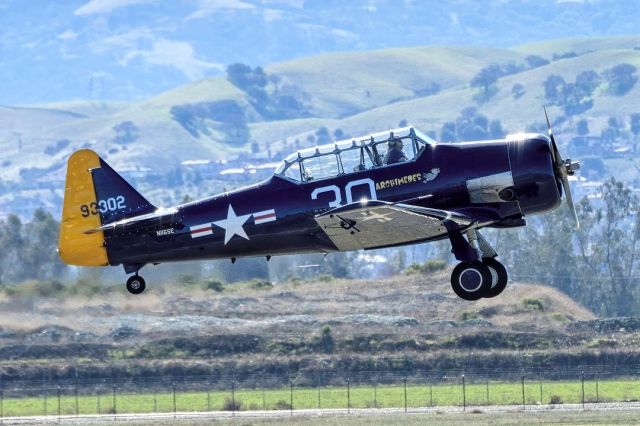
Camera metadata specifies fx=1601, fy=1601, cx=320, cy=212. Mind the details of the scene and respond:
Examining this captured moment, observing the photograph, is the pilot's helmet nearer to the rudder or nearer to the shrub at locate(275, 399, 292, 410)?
the rudder

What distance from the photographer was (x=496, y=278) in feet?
106

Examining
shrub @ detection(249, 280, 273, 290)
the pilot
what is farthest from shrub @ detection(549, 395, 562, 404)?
the pilot

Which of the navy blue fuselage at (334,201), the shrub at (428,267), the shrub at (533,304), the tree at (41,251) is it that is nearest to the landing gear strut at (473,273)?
the navy blue fuselage at (334,201)

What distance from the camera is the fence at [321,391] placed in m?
50.9

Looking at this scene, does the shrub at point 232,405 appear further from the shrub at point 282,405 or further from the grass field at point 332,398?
the shrub at point 282,405

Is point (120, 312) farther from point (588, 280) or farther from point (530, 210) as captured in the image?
point (588, 280)

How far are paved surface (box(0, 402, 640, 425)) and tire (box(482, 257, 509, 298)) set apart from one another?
52.6 feet

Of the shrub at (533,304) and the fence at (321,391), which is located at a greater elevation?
the shrub at (533,304)

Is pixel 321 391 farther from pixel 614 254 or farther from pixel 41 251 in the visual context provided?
pixel 614 254

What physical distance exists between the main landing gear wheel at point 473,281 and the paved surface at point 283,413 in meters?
16.1

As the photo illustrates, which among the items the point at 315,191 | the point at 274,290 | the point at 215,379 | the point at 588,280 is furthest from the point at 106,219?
the point at 588,280

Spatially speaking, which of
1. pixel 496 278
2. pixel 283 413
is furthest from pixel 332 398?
pixel 496 278

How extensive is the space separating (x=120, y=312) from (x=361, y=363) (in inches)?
352

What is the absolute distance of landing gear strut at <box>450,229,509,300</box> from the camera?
32250 mm
